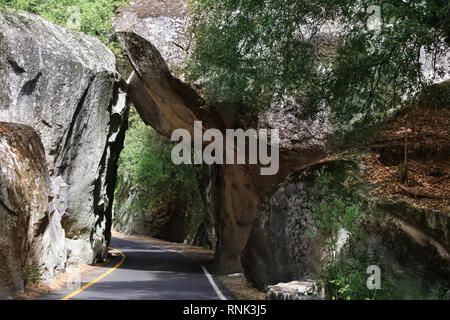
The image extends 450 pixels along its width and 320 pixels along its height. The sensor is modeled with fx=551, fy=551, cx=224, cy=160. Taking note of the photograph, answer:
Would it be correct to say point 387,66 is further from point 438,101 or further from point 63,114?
point 63,114

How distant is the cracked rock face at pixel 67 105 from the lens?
1873 centimetres

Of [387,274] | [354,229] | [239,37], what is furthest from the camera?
[239,37]

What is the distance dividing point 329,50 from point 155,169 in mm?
22351

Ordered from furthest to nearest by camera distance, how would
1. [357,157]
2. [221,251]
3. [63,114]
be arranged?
[221,251]
[63,114]
[357,157]

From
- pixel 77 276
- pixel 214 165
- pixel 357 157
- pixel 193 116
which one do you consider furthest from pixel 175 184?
pixel 357 157

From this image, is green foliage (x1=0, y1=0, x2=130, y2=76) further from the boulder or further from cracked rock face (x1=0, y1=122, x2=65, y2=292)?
cracked rock face (x1=0, y1=122, x2=65, y2=292)

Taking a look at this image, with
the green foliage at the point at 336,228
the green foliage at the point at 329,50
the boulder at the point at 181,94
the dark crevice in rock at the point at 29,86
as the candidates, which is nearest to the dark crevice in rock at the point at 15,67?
the dark crevice in rock at the point at 29,86

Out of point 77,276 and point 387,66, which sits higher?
point 387,66

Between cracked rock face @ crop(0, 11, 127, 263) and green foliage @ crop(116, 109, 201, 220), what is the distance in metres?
13.1

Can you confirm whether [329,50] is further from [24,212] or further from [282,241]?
[24,212]

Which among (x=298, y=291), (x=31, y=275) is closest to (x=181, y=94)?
(x=31, y=275)

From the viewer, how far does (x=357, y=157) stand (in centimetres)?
1423

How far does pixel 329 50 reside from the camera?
1509 cm

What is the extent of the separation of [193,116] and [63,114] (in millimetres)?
4638
